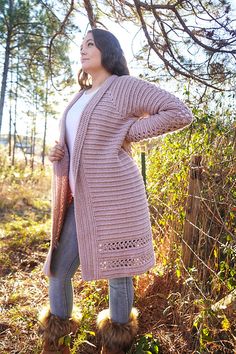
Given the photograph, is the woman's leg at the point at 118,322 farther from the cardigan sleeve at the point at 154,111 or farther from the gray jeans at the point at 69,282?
the cardigan sleeve at the point at 154,111

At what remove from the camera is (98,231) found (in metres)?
1.66

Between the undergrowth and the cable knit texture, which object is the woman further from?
the undergrowth

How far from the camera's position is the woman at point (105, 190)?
1.66 meters

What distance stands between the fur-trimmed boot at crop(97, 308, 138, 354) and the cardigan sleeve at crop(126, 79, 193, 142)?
884mm

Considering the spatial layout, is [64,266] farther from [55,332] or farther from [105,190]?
[105,190]

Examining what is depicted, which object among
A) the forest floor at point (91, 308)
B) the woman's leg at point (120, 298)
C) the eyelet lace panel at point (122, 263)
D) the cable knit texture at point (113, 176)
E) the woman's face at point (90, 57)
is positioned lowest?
the forest floor at point (91, 308)

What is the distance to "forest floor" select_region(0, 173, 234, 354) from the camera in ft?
6.11

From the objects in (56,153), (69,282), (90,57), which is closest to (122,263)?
(69,282)

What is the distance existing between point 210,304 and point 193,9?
2534mm

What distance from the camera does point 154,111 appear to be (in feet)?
5.48

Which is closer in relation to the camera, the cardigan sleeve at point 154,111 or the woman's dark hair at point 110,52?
the cardigan sleeve at point 154,111

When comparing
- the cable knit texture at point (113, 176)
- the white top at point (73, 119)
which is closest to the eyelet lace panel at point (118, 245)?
the cable knit texture at point (113, 176)

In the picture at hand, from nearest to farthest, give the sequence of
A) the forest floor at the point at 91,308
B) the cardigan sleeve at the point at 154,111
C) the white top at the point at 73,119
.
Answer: the cardigan sleeve at the point at 154,111 → the white top at the point at 73,119 → the forest floor at the point at 91,308

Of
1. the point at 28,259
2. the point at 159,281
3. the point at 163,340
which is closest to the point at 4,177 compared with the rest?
the point at 28,259
